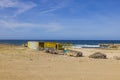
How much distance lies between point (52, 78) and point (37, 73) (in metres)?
1.35

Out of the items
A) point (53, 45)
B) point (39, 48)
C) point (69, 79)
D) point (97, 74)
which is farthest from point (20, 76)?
point (53, 45)

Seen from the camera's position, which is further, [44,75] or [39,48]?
[39,48]

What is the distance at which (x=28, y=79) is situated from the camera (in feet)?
36.2

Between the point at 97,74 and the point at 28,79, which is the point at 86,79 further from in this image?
the point at 28,79

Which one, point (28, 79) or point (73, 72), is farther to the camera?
point (73, 72)

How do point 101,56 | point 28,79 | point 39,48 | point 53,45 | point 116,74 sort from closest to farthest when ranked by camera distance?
point 28,79, point 116,74, point 101,56, point 39,48, point 53,45

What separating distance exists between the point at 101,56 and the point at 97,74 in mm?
9883

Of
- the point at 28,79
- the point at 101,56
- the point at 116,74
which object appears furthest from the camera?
the point at 101,56

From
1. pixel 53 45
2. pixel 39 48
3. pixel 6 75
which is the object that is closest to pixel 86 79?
pixel 6 75

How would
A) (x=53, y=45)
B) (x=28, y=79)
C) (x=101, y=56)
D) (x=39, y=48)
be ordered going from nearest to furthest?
(x=28, y=79) → (x=101, y=56) → (x=39, y=48) → (x=53, y=45)

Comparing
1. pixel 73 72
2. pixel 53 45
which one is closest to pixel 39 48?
pixel 53 45

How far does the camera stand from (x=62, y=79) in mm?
11195

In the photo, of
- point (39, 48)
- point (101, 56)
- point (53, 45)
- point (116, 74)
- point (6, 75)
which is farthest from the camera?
point (53, 45)

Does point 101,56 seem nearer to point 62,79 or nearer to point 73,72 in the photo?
point 73,72
